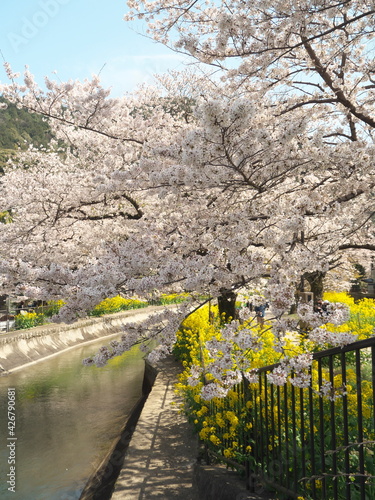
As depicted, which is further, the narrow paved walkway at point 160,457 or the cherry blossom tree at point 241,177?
the narrow paved walkway at point 160,457

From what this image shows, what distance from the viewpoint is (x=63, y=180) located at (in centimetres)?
958

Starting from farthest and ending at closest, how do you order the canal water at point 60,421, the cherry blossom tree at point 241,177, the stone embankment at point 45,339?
1. the stone embankment at point 45,339
2. the canal water at point 60,421
3. the cherry blossom tree at point 241,177

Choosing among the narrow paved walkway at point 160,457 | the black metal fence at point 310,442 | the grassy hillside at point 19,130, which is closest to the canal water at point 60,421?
the narrow paved walkway at point 160,457

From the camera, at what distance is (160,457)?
5121 millimetres

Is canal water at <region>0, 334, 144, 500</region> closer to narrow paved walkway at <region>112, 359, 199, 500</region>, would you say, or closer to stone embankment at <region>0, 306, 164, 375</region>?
stone embankment at <region>0, 306, 164, 375</region>

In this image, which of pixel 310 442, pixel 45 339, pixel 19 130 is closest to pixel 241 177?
pixel 310 442

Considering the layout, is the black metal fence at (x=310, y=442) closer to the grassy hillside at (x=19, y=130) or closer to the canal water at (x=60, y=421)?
the canal water at (x=60, y=421)

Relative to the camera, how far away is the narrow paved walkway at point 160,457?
Result: 4.30 metres

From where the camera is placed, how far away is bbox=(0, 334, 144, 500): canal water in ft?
21.1

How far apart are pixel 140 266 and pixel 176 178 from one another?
922 mm

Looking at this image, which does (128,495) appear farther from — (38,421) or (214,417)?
(38,421)

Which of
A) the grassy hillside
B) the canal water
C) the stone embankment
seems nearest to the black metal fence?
the canal water

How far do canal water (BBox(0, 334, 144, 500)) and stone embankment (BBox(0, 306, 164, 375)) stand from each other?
1.52ft

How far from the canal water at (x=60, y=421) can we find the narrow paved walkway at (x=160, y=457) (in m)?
1.35
